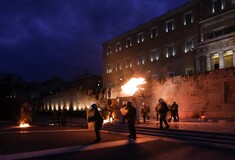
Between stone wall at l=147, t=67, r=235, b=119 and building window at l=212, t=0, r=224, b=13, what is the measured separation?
12.3m

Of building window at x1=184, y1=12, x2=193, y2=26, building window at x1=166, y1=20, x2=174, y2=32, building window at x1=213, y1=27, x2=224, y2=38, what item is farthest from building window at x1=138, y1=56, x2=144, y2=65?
building window at x1=213, y1=27, x2=224, y2=38

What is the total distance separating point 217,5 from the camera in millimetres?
31688

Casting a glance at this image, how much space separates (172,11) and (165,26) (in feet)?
8.51

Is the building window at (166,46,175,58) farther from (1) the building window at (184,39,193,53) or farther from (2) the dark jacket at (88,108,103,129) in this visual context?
(2) the dark jacket at (88,108,103,129)

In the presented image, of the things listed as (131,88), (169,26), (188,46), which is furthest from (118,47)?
(131,88)

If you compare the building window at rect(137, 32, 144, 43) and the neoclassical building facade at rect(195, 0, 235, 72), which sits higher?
the building window at rect(137, 32, 144, 43)

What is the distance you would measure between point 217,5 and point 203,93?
47.4ft

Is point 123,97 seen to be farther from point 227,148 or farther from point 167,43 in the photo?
point 167,43

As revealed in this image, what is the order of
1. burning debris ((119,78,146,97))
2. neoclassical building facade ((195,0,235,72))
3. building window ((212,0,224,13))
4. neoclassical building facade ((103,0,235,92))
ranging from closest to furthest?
burning debris ((119,78,146,97)) → neoclassical building facade ((195,0,235,72)) → neoclassical building facade ((103,0,235,92)) → building window ((212,0,224,13))

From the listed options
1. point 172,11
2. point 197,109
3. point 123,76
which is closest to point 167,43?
point 172,11

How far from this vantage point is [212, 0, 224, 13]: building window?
31134mm

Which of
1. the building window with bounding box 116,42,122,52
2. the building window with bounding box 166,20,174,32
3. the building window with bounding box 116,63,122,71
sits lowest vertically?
the building window with bounding box 116,63,122,71

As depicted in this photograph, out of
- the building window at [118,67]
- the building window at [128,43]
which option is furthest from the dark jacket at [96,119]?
the building window at [118,67]

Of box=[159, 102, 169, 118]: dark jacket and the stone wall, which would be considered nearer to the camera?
box=[159, 102, 169, 118]: dark jacket
